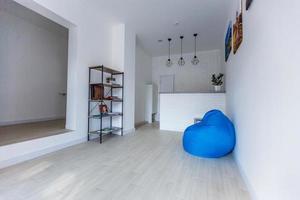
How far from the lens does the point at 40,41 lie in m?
4.37

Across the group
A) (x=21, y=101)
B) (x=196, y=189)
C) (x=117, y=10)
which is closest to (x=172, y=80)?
(x=117, y=10)

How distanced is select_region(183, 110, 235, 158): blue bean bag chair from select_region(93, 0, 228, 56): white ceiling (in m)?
2.36

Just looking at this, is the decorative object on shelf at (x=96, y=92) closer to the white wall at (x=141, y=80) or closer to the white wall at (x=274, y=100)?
the white wall at (x=141, y=80)

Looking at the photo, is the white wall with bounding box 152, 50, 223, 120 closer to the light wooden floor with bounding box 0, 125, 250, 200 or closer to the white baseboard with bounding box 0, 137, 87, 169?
the light wooden floor with bounding box 0, 125, 250, 200

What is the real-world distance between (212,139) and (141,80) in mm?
4216

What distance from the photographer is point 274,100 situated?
1056mm

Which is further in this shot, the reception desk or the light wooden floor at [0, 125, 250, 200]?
the reception desk

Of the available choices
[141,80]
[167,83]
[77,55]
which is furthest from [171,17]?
[167,83]

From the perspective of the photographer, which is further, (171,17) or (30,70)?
(30,70)

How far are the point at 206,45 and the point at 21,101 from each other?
585cm

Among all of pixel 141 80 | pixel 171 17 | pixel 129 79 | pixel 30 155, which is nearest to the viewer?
pixel 30 155

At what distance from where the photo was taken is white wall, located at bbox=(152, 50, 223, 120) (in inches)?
247

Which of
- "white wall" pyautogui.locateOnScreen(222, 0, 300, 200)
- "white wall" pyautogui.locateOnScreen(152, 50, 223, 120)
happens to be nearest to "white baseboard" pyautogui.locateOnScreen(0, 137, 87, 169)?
"white wall" pyautogui.locateOnScreen(222, 0, 300, 200)

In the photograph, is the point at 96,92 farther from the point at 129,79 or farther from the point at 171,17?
the point at 171,17
